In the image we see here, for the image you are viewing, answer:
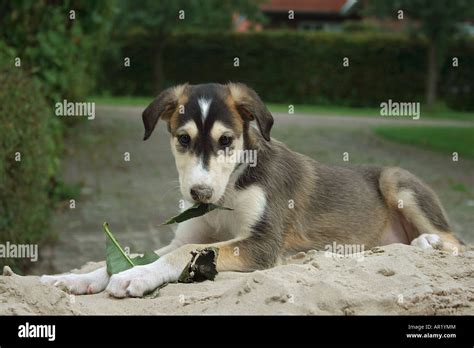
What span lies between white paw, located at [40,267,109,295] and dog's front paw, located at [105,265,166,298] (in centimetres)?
38

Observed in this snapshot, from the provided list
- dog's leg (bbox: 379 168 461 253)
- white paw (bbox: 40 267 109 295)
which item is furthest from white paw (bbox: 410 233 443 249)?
white paw (bbox: 40 267 109 295)

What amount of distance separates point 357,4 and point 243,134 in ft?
126

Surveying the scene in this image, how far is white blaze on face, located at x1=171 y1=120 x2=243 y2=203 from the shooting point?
5.66 metres

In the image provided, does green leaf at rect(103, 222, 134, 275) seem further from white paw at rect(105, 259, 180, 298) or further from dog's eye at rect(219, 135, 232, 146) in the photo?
dog's eye at rect(219, 135, 232, 146)

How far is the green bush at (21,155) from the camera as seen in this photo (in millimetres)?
9109

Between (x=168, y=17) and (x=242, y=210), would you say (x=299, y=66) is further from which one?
(x=242, y=210)

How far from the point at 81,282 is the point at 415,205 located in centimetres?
304

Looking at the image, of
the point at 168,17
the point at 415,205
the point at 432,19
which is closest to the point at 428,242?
the point at 415,205

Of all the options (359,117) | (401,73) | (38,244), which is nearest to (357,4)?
(401,73)

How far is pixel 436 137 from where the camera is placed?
21531 millimetres

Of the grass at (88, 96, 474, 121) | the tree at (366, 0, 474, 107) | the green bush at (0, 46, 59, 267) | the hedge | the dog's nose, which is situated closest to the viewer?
the dog's nose

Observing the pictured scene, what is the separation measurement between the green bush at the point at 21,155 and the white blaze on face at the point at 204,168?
137 inches

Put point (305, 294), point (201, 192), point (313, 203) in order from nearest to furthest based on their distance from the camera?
1. point (305, 294)
2. point (201, 192)
3. point (313, 203)
